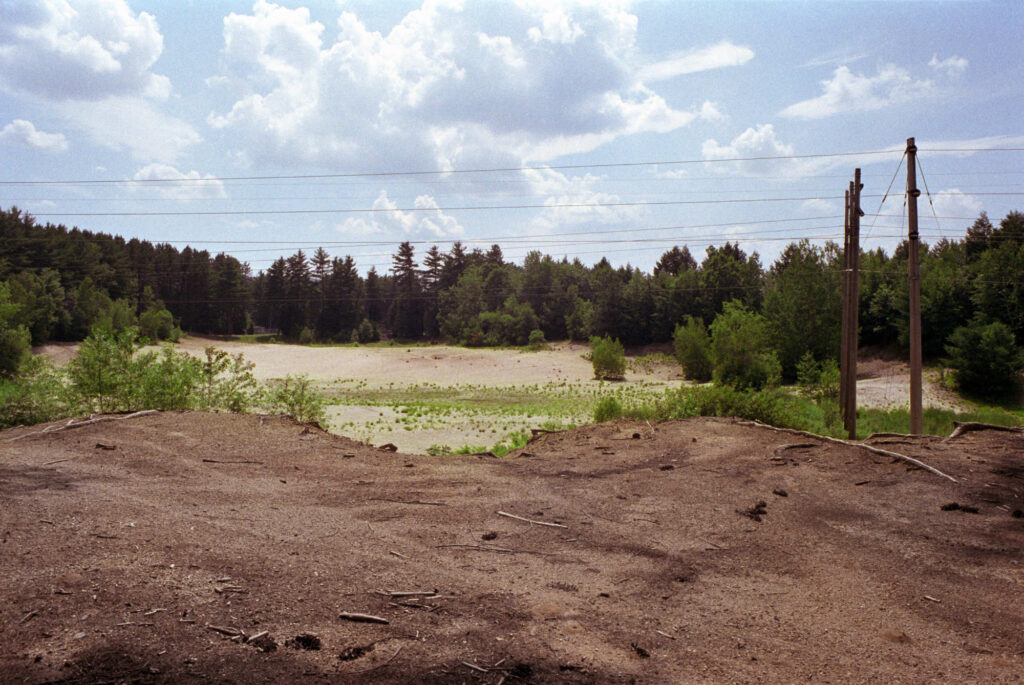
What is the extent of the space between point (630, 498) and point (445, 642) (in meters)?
4.62

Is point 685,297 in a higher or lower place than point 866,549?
higher

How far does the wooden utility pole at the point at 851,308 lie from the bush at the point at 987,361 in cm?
2329

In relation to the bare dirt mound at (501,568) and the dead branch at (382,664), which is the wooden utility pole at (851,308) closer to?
the bare dirt mound at (501,568)

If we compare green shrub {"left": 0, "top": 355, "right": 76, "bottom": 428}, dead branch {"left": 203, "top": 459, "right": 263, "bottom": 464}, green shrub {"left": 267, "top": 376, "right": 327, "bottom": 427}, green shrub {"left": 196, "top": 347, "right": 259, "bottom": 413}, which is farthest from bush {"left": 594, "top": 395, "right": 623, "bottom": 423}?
green shrub {"left": 0, "top": 355, "right": 76, "bottom": 428}

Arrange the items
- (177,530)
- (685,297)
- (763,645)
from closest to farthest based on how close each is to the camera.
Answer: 1. (763,645)
2. (177,530)
3. (685,297)

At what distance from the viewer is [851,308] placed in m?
19.7

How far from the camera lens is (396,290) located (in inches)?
4439

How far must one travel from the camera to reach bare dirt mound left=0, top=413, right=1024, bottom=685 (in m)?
3.93

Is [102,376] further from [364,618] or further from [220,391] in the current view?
[364,618]

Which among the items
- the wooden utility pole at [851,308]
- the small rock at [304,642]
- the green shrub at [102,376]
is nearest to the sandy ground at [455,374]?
the green shrub at [102,376]

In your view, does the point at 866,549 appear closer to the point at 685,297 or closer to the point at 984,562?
the point at 984,562

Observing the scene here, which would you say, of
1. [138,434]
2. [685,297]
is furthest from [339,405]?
[685,297]

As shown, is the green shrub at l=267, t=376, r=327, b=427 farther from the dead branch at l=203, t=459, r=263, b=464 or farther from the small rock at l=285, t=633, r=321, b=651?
the small rock at l=285, t=633, r=321, b=651

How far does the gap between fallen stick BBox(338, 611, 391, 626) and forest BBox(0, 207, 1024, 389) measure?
31602 millimetres
